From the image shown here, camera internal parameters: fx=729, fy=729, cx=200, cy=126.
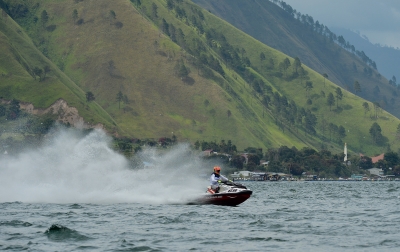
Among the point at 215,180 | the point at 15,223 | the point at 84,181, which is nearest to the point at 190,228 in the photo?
the point at 15,223

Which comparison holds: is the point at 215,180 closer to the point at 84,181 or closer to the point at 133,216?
the point at 133,216

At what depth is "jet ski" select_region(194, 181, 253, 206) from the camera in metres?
53.8

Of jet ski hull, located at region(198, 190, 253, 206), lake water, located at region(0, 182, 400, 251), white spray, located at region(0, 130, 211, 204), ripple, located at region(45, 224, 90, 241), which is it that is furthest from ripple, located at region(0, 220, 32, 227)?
jet ski hull, located at region(198, 190, 253, 206)

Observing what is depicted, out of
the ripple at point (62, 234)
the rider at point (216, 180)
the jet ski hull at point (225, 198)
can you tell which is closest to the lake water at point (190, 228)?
the ripple at point (62, 234)

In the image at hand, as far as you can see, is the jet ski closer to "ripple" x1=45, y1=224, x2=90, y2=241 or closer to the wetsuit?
the wetsuit

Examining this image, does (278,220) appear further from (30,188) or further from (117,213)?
(30,188)

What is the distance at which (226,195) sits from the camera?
5381cm

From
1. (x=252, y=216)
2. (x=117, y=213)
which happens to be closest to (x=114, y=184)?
(x=117, y=213)

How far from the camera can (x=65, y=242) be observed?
35500 mm

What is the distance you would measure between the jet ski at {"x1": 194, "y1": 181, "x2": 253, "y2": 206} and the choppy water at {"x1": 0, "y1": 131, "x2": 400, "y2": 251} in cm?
58

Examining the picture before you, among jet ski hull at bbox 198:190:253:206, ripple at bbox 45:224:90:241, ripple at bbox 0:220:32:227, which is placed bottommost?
ripple at bbox 45:224:90:241

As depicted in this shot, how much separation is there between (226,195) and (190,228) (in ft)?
42.6

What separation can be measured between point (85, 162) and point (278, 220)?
20931 millimetres

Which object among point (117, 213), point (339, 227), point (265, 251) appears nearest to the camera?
point (265, 251)
